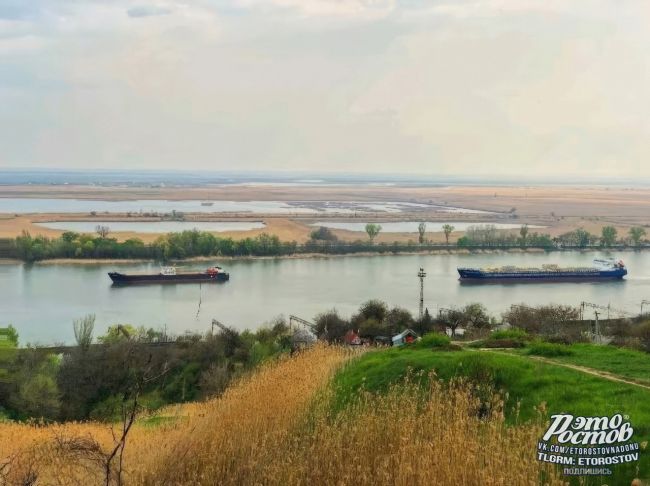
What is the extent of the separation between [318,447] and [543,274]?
24692 millimetres

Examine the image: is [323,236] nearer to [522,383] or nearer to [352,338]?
[352,338]

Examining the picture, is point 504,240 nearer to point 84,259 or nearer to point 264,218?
point 264,218

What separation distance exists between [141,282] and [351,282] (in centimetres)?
703

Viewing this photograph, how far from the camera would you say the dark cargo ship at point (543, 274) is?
26031 mm

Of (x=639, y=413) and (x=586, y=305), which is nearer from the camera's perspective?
(x=639, y=413)

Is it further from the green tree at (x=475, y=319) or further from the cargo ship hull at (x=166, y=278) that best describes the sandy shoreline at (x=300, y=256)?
the green tree at (x=475, y=319)

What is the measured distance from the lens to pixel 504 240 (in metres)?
35.8

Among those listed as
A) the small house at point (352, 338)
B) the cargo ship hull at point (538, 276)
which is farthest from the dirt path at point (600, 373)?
the cargo ship hull at point (538, 276)

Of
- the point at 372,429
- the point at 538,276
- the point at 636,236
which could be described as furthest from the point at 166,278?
the point at 636,236

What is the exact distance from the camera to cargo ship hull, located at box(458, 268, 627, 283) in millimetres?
26000

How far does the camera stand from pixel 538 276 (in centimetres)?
2658

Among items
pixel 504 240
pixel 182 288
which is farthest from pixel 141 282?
pixel 504 240

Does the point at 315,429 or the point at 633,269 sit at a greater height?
the point at 315,429

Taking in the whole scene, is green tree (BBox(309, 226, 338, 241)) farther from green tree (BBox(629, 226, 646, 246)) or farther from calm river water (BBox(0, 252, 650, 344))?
green tree (BBox(629, 226, 646, 246))
